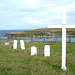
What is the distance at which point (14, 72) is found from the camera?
5.73m

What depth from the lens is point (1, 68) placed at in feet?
20.9

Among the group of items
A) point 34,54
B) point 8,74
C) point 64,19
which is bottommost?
point 8,74

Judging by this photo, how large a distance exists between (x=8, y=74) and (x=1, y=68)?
3.09ft

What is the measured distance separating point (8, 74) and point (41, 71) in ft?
3.87

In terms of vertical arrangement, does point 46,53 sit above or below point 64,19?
below

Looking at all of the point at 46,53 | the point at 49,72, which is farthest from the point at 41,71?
the point at 46,53

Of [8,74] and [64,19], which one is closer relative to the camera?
[8,74]

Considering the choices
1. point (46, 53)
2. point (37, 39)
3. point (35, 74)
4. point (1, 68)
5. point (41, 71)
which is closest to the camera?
point (35, 74)

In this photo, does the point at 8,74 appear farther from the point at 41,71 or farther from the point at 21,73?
the point at 41,71

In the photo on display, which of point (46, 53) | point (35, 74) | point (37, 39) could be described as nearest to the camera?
point (35, 74)

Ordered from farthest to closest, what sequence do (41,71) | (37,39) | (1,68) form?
(37,39) < (1,68) < (41,71)

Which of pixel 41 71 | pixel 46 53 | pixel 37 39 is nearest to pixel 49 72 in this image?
pixel 41 71

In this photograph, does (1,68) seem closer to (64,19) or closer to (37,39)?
(64,19)

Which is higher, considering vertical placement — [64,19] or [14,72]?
[64,19]
